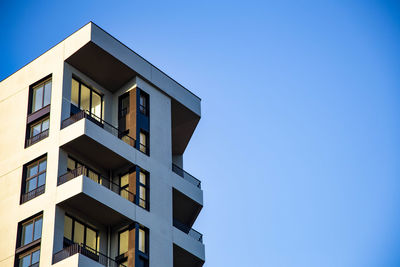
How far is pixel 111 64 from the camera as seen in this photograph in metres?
Answer: 59.0

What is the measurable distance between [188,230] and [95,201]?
10.5m

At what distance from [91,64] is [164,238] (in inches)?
547

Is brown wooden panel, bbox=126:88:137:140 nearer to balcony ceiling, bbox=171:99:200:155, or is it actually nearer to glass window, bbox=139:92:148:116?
glass window, bbox=139:92:148:116

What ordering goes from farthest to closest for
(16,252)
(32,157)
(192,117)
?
1. (192,117)
2. (32,157)
3. (16,252)

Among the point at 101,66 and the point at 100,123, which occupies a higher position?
the point at 101,66

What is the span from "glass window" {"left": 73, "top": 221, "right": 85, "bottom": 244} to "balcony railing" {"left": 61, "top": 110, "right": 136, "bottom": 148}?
6978 mm

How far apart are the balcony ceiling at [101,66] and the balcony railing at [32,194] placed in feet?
33.0

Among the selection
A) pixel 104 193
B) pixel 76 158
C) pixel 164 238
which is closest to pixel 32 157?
pixel 76 158

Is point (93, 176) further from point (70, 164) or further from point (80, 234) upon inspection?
point (80, 234)

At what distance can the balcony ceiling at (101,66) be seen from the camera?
5806 centimetres

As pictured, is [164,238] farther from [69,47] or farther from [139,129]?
[69,47]

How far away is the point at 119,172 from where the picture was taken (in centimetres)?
5647

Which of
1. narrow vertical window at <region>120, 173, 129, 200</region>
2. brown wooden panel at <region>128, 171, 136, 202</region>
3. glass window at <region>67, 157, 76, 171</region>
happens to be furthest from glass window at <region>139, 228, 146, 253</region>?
glass window at <region>67, 157, 76, 171</region>

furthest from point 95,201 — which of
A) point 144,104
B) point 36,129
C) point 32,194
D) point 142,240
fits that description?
point 144,104
